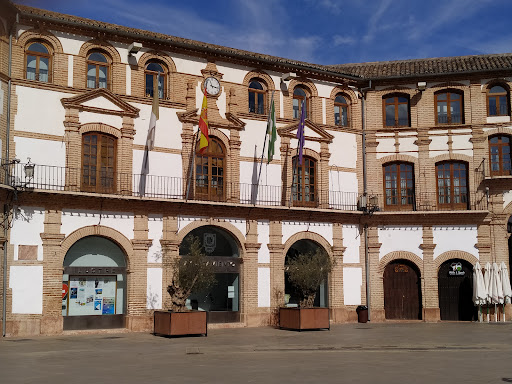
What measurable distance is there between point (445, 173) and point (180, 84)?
496 inches

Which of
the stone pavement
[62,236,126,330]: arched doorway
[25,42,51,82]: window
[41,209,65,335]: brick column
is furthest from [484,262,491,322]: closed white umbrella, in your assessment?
[25,42,51,82]: window

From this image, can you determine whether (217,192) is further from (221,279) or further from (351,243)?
(351,243)

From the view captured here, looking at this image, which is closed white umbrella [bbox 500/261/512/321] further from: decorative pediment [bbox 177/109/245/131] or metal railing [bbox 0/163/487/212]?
decorative pediment [bbox 177/109/245/131]

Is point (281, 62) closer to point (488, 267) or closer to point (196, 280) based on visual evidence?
point (196, 280)

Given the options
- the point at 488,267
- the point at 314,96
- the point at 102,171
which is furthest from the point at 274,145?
the point at 488,267

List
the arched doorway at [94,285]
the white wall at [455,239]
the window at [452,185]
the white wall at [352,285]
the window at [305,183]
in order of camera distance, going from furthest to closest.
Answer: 1. the window at [452,185]
2. the white wall at [455,239]
3. the white wall at [352,285]
4. the window at [305,183]
5. the arched doorway at [94,285]

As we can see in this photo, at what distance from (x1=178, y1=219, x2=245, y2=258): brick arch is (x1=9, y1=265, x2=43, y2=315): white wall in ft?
17.6

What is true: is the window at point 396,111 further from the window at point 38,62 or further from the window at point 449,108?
the window at point 38,62

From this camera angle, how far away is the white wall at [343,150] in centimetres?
2750

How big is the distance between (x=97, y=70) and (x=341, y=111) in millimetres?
11352

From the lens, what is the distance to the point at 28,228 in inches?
805

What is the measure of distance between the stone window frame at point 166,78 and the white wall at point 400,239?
11138 millimetres

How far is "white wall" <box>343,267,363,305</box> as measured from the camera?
26688 millimetres

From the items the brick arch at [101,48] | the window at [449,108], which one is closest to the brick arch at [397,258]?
the window at [449,108]
